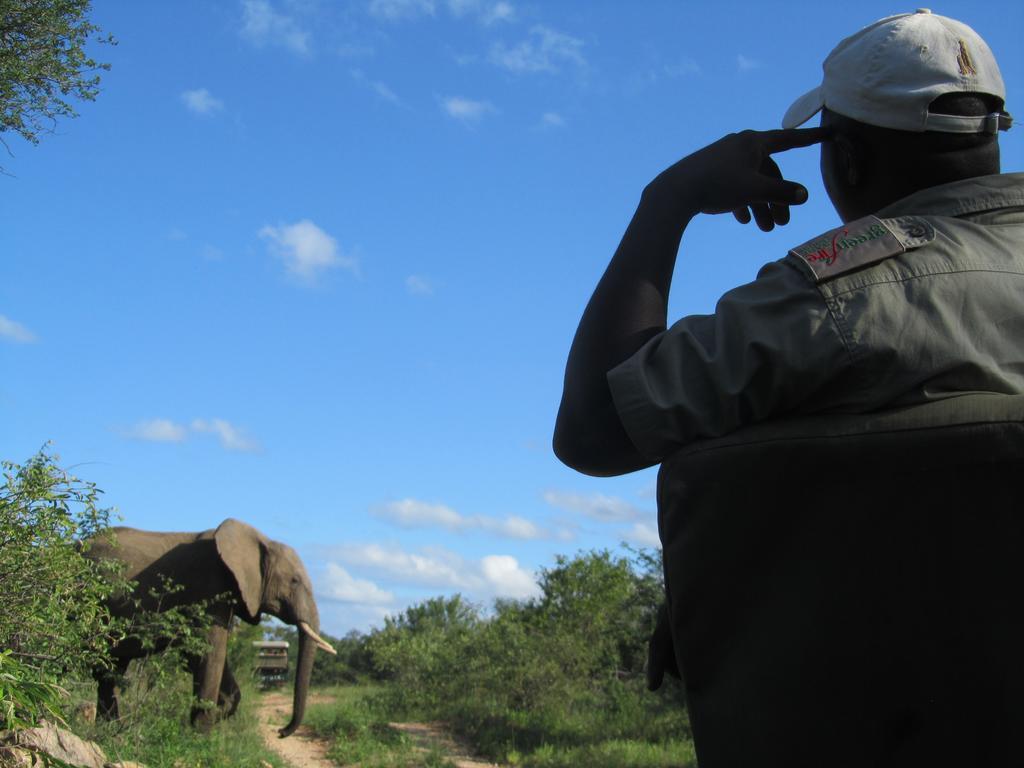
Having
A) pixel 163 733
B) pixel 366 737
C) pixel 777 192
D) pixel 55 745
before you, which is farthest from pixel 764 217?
pixel 366 737

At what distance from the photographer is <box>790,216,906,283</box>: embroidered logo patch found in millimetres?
1018

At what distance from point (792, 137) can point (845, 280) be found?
31 cm

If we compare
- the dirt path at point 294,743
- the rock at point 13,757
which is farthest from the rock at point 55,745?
the dirt path at point 294,743

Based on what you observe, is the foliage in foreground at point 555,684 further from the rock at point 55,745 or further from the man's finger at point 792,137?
the man's finger at point 792,137

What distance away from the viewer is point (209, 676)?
11008mm

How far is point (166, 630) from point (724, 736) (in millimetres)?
8435

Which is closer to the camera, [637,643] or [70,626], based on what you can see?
[70,626]

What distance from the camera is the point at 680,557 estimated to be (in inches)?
40.3

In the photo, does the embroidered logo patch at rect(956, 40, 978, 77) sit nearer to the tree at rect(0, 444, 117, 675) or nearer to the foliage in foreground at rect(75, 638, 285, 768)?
the tree at rect(0, 444, 117, 675)

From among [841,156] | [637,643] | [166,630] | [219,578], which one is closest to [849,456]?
[841,156]

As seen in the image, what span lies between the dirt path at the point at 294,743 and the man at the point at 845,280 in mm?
9364

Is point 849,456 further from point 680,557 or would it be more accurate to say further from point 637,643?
point 637,643

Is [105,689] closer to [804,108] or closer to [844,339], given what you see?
[804,108]

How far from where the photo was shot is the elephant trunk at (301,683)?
11836mm
